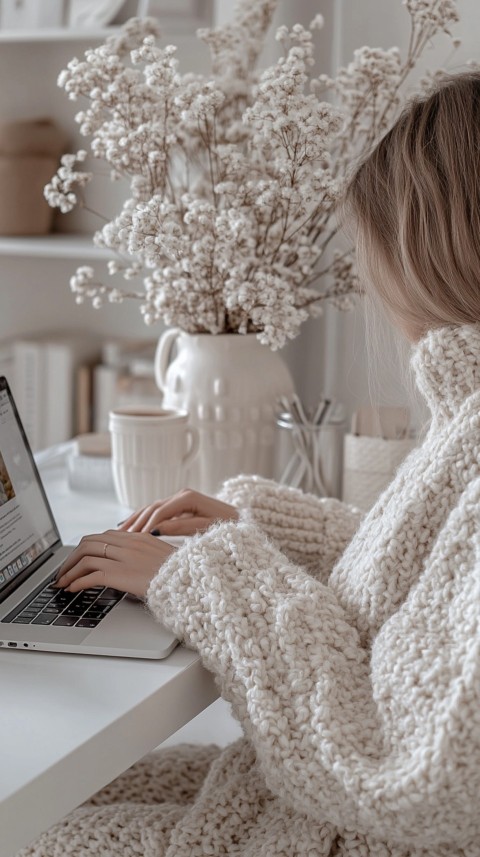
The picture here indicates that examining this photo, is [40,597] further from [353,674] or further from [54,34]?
[54,34]

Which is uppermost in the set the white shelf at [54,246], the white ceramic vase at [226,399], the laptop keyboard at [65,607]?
the white shelf at [54,246]

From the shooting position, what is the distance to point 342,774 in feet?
2.32

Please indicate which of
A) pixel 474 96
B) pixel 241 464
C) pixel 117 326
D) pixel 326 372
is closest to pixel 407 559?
pixel 474 96

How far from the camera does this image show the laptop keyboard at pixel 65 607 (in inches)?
34.0

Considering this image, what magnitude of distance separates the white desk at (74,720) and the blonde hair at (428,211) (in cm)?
35

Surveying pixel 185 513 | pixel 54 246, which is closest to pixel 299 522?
pixel 185 513

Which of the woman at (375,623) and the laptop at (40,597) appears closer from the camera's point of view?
the woman at (375,623)

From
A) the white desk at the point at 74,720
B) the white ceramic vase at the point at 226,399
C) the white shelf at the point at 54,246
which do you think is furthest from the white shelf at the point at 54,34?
the white desk at the point at 74,720

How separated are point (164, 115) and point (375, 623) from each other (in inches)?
25.9

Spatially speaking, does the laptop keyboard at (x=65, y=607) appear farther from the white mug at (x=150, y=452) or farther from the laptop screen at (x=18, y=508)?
the white mug at (x=150, y=452)

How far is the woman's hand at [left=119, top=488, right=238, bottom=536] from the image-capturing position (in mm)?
1072

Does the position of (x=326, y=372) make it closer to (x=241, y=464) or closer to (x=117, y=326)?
(x=241, y=464)

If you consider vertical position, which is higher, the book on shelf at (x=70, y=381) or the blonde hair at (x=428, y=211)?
the blonde hair at (x=428, y=211)

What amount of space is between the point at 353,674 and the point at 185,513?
35 cm
